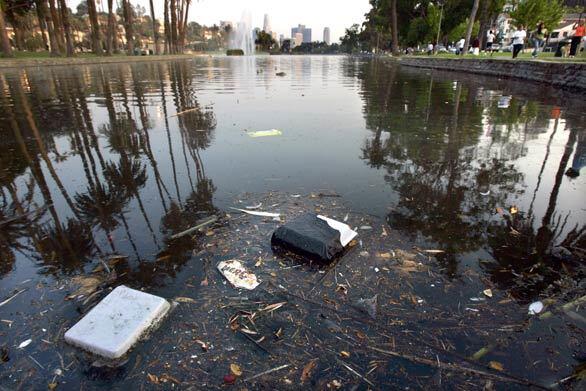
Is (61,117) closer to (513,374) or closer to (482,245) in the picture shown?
(482,245)

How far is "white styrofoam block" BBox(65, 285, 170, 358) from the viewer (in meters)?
2.05

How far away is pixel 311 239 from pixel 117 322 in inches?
61.6

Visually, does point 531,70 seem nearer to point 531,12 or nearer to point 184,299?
point 531,12

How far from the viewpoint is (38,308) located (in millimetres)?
2428

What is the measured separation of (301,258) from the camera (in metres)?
2.98

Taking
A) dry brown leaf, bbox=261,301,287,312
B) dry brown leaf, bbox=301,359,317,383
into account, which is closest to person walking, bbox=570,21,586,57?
dry brown leaf, bbox=261,301,287,312

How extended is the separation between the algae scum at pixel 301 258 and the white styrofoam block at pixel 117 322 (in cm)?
8

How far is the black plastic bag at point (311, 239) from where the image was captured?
292 cm

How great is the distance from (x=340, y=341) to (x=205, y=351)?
2.79 feet

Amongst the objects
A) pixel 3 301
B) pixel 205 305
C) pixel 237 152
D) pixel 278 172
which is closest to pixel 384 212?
pixel 278 172

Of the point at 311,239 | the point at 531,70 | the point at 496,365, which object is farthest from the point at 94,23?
the point at 496,365

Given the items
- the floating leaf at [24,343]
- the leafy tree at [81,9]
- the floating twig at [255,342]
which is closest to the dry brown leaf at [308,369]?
the floating twig at [255,342]

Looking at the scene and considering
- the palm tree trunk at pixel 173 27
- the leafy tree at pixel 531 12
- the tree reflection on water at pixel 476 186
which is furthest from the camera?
the palm tree trunk at pixel 173 27

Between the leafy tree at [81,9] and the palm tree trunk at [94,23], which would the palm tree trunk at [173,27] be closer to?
the palm tree trunk at [94,23]
